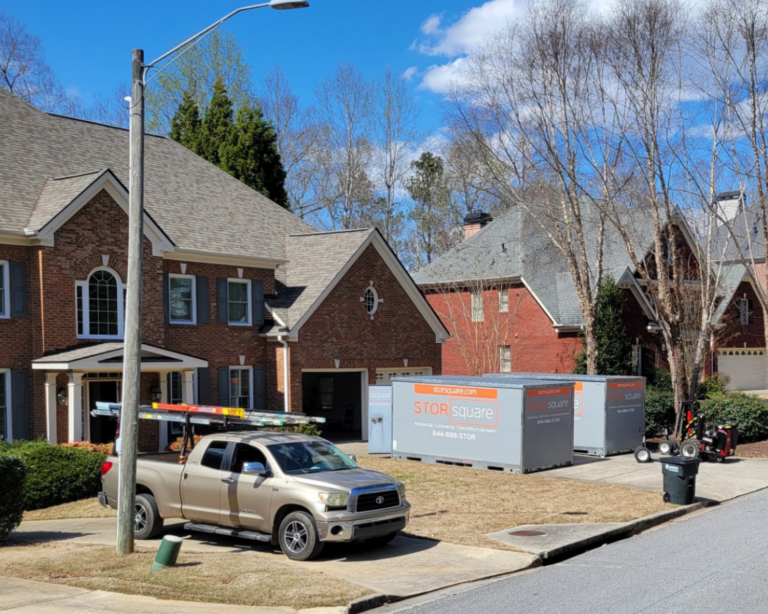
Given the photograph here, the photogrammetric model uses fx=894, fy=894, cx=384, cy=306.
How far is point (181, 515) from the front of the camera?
529 inches

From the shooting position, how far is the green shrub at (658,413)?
28250 millimetres

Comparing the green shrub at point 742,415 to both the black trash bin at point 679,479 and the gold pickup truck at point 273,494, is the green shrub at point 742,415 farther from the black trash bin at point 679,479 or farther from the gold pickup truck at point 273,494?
the gold pickup truck at point 273,494

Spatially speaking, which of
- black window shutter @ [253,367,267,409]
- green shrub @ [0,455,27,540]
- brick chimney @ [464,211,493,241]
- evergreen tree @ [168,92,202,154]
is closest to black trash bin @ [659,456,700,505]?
green shrub @ [0,455,27,540]

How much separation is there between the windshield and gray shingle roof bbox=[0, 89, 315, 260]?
11.3m

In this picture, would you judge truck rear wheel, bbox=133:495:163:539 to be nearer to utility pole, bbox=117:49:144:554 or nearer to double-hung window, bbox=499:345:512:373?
utility pole, bbox=117:49:144:554

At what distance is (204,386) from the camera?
25.4 m

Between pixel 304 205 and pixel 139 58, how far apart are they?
39.1 meters

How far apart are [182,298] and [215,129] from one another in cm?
1604

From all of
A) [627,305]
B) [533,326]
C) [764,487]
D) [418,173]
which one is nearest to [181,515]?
[764,487]

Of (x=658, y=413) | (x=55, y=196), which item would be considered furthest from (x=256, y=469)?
(x=658, y=413)

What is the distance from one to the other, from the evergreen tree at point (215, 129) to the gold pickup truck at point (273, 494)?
86.3 feet

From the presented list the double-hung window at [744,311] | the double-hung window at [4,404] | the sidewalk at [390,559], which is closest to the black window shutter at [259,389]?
the double-hung window at [4,404]

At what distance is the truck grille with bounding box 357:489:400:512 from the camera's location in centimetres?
1223

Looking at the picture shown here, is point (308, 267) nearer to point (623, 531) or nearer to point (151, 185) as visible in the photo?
point (151, 185)
